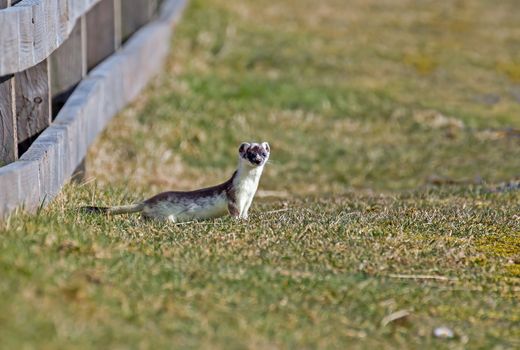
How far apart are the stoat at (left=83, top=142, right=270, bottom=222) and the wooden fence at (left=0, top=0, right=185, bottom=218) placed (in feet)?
2.29

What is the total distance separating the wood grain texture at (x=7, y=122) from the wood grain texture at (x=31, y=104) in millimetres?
787

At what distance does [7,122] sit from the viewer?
670 cm

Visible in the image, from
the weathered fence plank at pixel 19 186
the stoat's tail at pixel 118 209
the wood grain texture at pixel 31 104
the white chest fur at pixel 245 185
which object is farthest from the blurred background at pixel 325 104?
the weathered fence plank at pixel 19 186

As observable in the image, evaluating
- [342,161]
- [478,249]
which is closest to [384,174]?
[342,161]

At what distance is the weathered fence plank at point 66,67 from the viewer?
29.6ft

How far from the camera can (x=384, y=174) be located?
38.3 feet

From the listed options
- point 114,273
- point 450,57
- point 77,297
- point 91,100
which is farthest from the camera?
point 450,57

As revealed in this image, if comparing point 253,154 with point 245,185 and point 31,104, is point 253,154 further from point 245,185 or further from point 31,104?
point 31,104

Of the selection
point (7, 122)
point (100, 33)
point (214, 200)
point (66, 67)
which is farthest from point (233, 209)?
point (100, 33)

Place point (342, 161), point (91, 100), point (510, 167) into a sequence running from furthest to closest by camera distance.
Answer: point (342, 161), point (510, 167), point (91, 100)

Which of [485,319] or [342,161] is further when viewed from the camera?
[342,161]

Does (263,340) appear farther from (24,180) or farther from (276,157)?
(276,157)

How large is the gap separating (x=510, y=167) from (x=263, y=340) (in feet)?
24.2

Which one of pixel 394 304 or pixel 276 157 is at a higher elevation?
pixel 394 304
